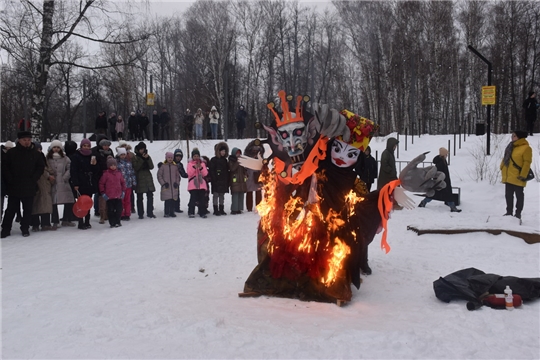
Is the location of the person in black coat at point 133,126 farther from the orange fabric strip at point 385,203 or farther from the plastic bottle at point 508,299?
the plastic bottle at point 508,299

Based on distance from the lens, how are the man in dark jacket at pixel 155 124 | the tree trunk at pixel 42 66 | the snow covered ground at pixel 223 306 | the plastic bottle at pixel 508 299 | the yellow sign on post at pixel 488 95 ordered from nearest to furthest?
1. the snow covered ground at pixel 223 306
2. the plastic bottle at pixel 508 299
3. the tree trunk at pixel 42 66
4. the yellow sign on post at pixel 488 95
5. the man in dark jacket at pixel 155 124

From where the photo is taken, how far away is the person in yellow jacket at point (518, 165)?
9.20 meters

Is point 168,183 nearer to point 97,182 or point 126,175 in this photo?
point 126,175

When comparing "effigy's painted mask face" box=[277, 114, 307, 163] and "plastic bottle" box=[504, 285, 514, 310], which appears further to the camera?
"effigy's painted mask face" box=[277, 114, 307, 163]

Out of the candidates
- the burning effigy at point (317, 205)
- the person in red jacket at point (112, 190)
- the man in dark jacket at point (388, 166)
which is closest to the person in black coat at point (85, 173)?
the person in red jacket at point (112, 190)

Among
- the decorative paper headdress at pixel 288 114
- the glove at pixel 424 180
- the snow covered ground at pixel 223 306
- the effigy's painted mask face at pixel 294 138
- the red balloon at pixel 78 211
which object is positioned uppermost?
the decorative paper headdress at pixel 288 114

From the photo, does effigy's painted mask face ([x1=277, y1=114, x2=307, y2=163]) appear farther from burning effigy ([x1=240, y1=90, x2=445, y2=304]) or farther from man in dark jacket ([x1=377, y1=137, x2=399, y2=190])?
man in dark jacket ([x1=377, y1=137, x2=399, y2=190])

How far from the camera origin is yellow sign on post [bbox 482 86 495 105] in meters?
16.1

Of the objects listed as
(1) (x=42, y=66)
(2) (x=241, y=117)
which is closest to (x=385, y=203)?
(1) (x=42, y=66)

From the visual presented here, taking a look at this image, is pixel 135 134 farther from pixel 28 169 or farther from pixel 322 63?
pixel 322 63

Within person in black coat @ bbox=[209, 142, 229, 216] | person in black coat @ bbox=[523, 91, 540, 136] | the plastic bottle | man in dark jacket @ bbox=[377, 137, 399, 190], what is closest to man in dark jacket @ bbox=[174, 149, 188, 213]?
person in black coat @ bbox=[209, 142, 229, 216]

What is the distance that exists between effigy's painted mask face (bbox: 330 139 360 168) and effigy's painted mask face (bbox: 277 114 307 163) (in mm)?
366

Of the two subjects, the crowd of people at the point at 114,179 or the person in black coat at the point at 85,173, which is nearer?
the crowd of people at the point at 114,179

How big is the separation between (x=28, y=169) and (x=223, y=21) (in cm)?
2385
